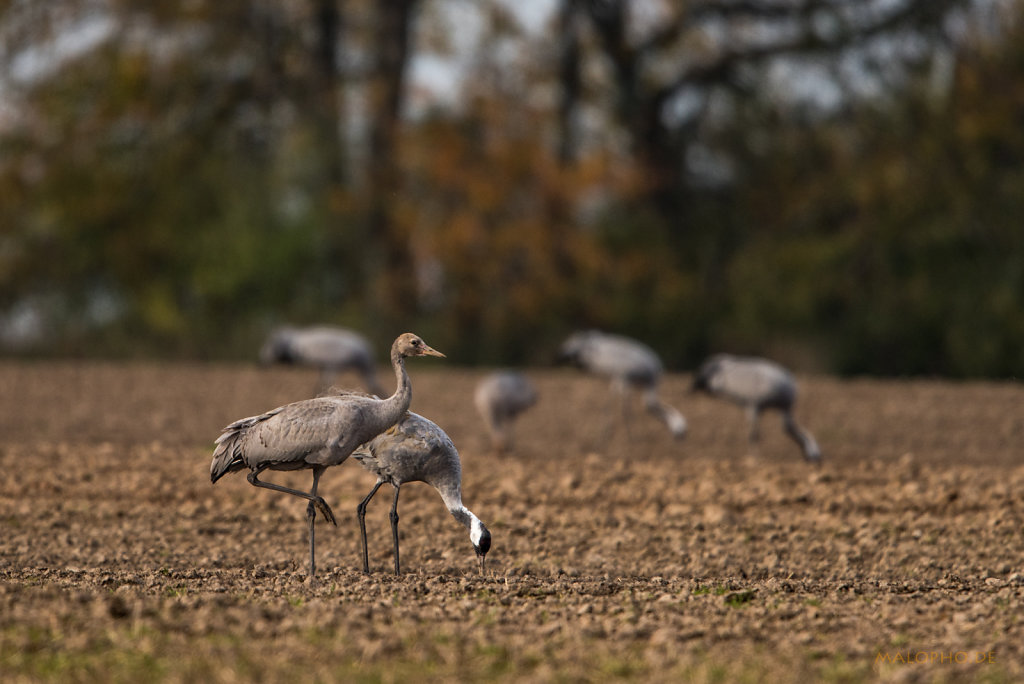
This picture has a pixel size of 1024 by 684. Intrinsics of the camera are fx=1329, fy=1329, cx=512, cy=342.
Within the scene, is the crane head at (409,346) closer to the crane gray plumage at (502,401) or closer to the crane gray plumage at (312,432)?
the crane gray plumage at (312,432)

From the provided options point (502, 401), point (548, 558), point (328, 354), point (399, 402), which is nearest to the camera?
point (399, 402)

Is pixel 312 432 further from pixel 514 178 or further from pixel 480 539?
pixel 514 178

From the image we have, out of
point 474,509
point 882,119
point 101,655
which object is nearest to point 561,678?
point 101,655

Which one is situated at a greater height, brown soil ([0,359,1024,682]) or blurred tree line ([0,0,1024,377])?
blurred tree line ([0,0,1024,377])

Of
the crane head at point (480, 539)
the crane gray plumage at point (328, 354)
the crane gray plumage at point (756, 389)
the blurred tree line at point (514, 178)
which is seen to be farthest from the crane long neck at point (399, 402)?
the blurred tree line at point (514, 178)

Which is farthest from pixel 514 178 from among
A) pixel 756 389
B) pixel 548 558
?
pixel 548 558

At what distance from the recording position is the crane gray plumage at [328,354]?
1683cm

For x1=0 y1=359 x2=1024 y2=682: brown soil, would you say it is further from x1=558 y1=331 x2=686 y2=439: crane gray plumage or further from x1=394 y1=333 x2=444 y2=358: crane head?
x1=394 y1=333 x2=444 y2=358: crane head

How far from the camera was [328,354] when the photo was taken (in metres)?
16.8

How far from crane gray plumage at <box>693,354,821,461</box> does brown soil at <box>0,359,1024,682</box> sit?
0.42 m

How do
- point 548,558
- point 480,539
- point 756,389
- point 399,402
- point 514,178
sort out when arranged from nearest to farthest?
1. point 480,539
2. point 399,402
3. point 548,558
4. point 756,389
5. point 514,178

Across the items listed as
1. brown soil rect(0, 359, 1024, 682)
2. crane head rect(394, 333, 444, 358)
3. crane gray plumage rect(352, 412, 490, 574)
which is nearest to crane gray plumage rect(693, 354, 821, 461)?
brown soil rect(0, 359, 1024, 682)

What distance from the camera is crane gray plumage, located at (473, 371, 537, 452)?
1302 cm

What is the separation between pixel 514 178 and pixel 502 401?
1111 centimetres
